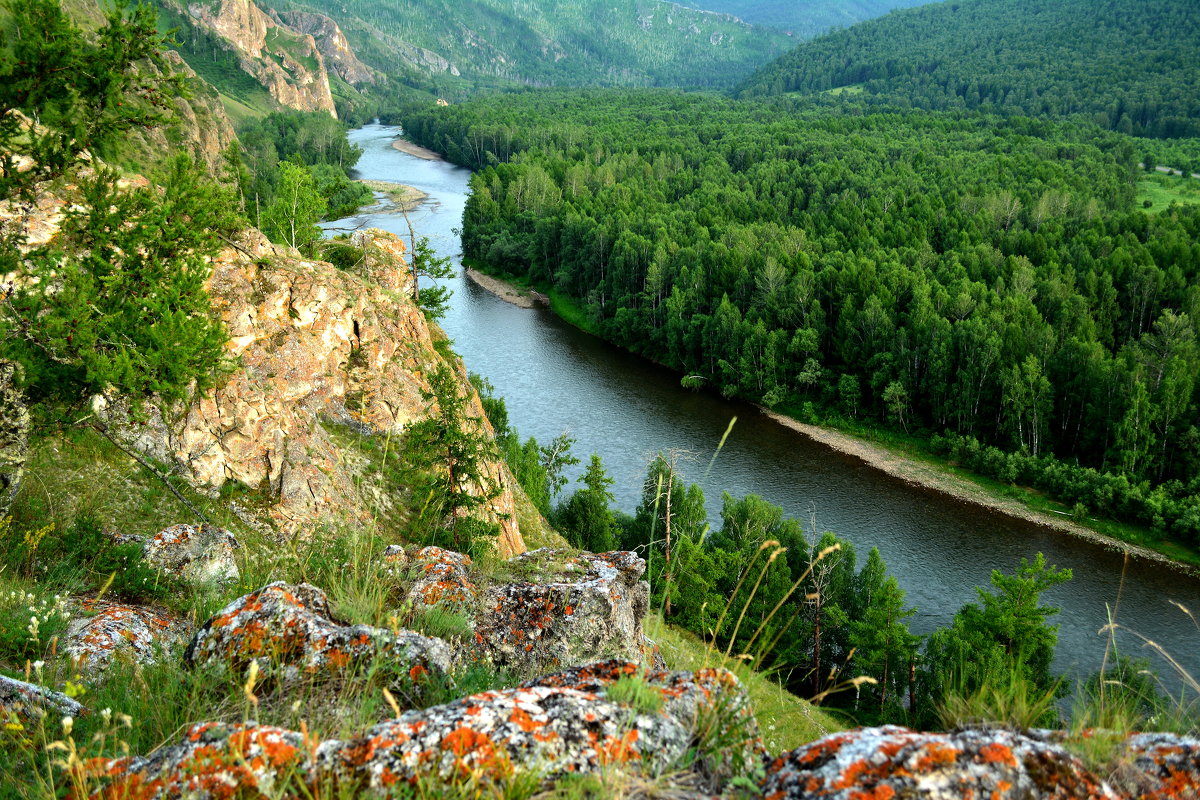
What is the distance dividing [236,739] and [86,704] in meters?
1.93

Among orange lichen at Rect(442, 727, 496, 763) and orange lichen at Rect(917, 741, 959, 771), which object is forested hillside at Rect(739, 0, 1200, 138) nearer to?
orange lichen at Rect(917, 741, 959, 771)

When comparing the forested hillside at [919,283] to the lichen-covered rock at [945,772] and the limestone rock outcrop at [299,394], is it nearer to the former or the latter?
the limestone rock outcrop at [299,394]

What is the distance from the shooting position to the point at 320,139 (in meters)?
118

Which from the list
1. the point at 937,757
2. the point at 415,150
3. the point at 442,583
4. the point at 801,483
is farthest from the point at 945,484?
the point at 415,150

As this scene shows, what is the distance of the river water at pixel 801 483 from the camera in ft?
104

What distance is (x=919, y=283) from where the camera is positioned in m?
53.6

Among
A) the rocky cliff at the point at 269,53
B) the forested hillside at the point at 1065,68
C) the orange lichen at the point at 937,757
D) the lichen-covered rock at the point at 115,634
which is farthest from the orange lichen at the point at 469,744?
the rocky cliff at the point at 269,53

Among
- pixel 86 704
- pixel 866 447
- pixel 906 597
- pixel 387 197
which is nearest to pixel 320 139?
pixel 387 197

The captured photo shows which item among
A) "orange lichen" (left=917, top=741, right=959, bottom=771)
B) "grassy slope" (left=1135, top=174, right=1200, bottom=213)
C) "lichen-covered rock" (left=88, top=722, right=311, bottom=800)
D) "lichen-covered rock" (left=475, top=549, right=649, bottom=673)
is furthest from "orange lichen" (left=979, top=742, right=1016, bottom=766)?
"grassy slope" (left=1135, top=174, right=1200, bottom=213)

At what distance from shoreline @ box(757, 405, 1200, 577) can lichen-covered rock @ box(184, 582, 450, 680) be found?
123 feet

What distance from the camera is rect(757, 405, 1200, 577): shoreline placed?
37250 mm

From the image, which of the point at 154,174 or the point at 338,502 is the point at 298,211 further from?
the point at 338,502

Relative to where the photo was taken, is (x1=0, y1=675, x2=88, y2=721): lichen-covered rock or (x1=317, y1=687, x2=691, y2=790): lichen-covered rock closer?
(x1=317, y1=687, x2=691, y2=790): lichen-covered rock

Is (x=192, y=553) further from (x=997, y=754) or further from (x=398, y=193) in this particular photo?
(x=398, y=193)
